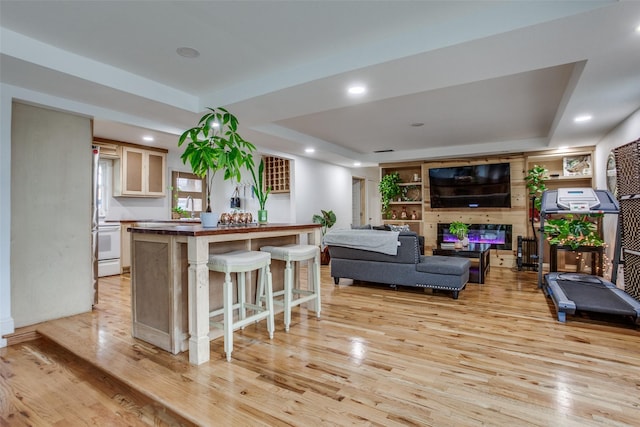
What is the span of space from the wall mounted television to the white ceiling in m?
2.23

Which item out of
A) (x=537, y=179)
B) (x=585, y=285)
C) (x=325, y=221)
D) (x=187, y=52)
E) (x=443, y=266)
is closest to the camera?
(x=187, y=52)

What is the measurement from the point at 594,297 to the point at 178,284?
3906mm

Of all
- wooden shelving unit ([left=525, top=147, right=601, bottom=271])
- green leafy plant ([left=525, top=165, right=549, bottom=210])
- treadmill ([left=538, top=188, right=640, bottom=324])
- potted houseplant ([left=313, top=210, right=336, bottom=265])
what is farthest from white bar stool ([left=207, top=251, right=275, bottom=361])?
green leafy plant ([left=525, top=165, right=549, bottom=210])

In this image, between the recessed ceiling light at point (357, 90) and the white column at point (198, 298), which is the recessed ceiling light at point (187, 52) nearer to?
the recessed ceiling light at point (357, 90)

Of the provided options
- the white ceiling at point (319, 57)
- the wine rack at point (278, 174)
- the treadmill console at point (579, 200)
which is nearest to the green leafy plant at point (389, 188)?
the wine rack at point (278, 174)

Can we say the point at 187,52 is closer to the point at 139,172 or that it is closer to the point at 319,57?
the point at 319,57

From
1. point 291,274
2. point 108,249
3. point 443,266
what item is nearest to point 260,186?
point 291,274

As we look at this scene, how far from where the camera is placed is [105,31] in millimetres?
2504

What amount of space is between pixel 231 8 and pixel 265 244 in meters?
2.06

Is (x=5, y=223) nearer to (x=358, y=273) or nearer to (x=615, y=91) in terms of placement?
(x=358, y=273)

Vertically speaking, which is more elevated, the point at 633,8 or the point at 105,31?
the point at 105,31

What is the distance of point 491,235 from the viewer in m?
6.84

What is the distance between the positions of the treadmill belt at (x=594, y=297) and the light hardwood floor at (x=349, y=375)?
0.60ft

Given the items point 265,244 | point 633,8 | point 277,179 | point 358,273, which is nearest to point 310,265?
point 265,244
